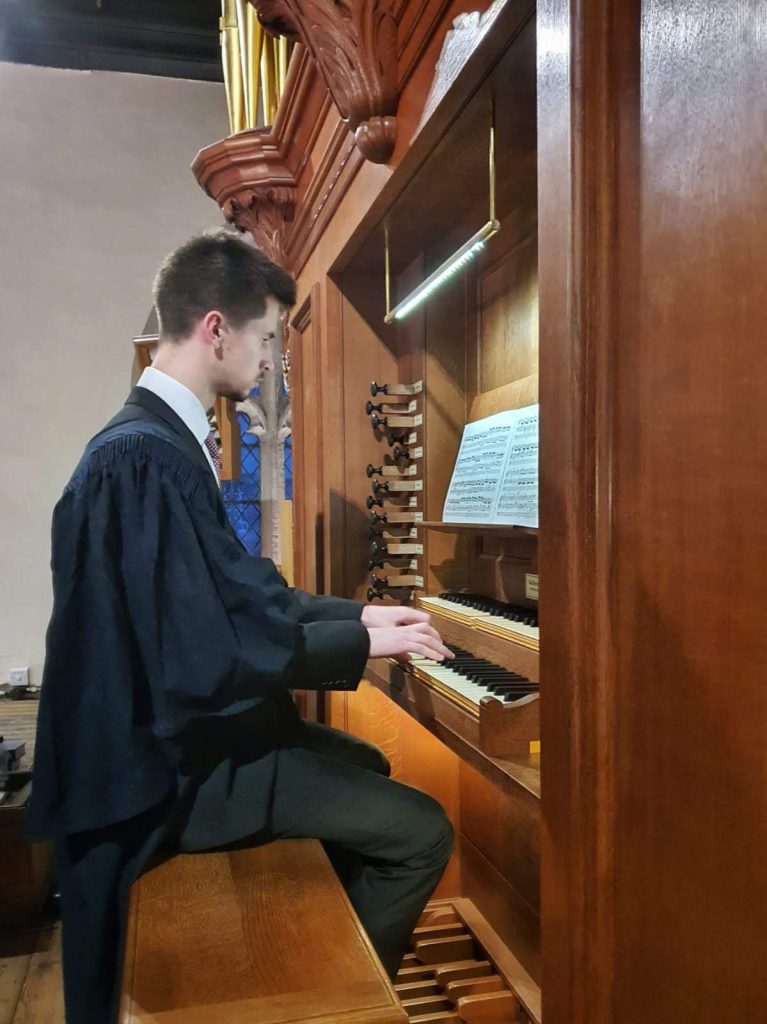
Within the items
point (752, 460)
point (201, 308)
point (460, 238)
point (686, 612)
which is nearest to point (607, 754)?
point (686, 612)

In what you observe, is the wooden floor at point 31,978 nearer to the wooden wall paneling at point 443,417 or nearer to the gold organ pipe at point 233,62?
the wooden wall paneling at point 443,417

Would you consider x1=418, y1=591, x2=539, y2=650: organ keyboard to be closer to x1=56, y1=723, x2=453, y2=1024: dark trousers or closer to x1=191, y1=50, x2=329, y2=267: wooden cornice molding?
x1=56, y1=723, x2=453, y2=1024: dark trousers

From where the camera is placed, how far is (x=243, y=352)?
1.79m

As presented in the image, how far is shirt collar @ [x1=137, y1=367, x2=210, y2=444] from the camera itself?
1.68 m

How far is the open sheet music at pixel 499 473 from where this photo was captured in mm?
1867

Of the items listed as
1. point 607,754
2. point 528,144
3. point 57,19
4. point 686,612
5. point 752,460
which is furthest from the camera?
point 57,19

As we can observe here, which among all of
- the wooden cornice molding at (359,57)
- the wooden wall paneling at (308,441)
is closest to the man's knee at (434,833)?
the wooden wall paneling at (308,441)

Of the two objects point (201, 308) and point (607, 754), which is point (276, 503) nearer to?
point (201, 308)

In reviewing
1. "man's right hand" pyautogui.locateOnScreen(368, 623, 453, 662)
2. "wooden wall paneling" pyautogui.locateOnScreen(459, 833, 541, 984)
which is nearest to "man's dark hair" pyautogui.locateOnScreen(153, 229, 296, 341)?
"man's right hand" pyautogui.locateOnScreen(368, 623, 453, 662)

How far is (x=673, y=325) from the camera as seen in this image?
0.93 metres

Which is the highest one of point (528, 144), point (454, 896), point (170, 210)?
point (170, 210)

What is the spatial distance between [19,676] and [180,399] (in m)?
3.72

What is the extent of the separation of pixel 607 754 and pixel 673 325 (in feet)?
1.78

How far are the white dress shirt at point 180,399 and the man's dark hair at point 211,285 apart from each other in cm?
11
